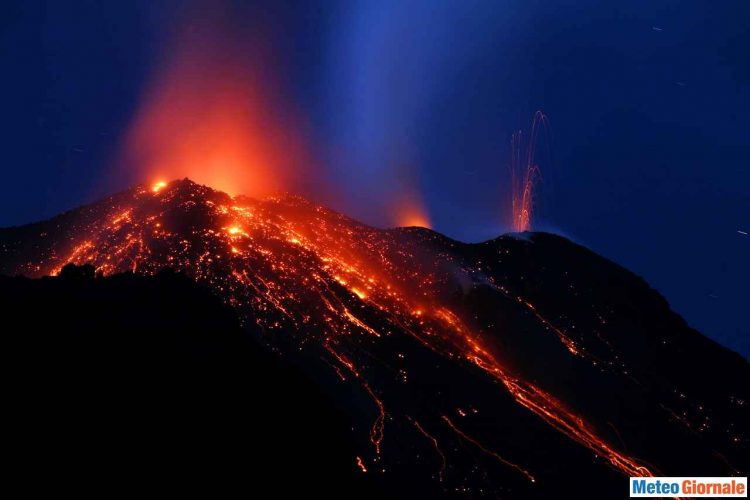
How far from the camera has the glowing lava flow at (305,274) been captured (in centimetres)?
1994

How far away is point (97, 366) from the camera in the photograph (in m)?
8.89

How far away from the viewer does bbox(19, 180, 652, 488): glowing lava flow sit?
1994 centimetres

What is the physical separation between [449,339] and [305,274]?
8.35 metres

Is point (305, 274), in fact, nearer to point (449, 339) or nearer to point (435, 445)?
point (449, 339)

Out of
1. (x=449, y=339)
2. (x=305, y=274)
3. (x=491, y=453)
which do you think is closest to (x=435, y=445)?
(x=491, y=453)

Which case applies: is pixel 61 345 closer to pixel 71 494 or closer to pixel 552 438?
pixel 71 494

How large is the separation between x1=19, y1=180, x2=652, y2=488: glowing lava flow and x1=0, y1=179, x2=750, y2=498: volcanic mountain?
0.13m

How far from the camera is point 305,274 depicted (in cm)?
2539

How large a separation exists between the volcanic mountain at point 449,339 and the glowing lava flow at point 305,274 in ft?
0.42

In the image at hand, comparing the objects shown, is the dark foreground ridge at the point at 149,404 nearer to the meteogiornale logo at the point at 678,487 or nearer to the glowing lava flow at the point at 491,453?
the glowing lava flow at the point at 491,453

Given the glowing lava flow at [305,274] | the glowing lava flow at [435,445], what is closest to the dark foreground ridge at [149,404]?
the glowing lava flow at [435,445]

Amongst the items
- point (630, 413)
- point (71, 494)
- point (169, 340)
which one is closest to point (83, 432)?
point (71, 494)

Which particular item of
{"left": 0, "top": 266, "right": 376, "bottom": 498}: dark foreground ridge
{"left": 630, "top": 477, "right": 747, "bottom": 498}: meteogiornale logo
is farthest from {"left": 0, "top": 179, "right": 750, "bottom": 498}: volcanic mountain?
{"left": 630, "top": 477, "right": 747, "bottom": 498}: meteogiornale logo

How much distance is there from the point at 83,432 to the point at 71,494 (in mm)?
1258
